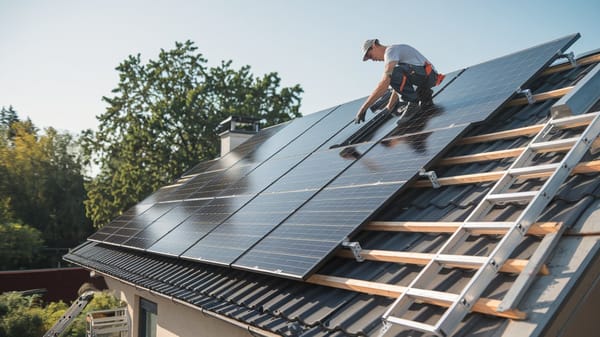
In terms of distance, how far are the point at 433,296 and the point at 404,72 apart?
14.4 ft

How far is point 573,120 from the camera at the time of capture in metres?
4.44

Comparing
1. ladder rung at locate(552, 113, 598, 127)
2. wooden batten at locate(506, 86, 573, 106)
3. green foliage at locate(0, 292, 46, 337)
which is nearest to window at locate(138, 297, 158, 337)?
green foliage at locate(0, 292, 46, 337)

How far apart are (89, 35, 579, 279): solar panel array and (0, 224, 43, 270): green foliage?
29.1 meters

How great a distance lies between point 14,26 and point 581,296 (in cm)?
3974

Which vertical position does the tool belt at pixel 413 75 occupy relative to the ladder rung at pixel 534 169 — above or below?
above

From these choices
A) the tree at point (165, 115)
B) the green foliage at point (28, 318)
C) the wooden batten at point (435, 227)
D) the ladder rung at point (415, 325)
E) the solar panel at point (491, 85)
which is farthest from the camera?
the tree at point (165, 115)

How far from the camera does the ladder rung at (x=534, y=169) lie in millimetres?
3918

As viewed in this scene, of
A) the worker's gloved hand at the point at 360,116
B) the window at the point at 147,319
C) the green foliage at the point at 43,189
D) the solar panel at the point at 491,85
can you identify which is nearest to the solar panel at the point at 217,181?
the window at the point at 147,319

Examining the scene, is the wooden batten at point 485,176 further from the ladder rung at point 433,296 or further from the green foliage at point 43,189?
the green foliage at point 43,189

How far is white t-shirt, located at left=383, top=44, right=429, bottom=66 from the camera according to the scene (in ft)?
23.1

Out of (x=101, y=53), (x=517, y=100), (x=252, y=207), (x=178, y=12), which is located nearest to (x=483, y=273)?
(x=517, y=100)

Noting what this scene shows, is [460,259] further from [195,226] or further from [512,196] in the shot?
[195,226]

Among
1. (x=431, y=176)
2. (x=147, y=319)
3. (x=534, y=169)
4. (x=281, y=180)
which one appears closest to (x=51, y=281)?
(x=147, y=319)

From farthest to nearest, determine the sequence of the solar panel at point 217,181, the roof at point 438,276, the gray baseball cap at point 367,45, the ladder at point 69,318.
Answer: the ladder at point 69,318 → the solar panel at point 217,181 → the gray baseball cap at point 367,45 → the roof at point 438,276
